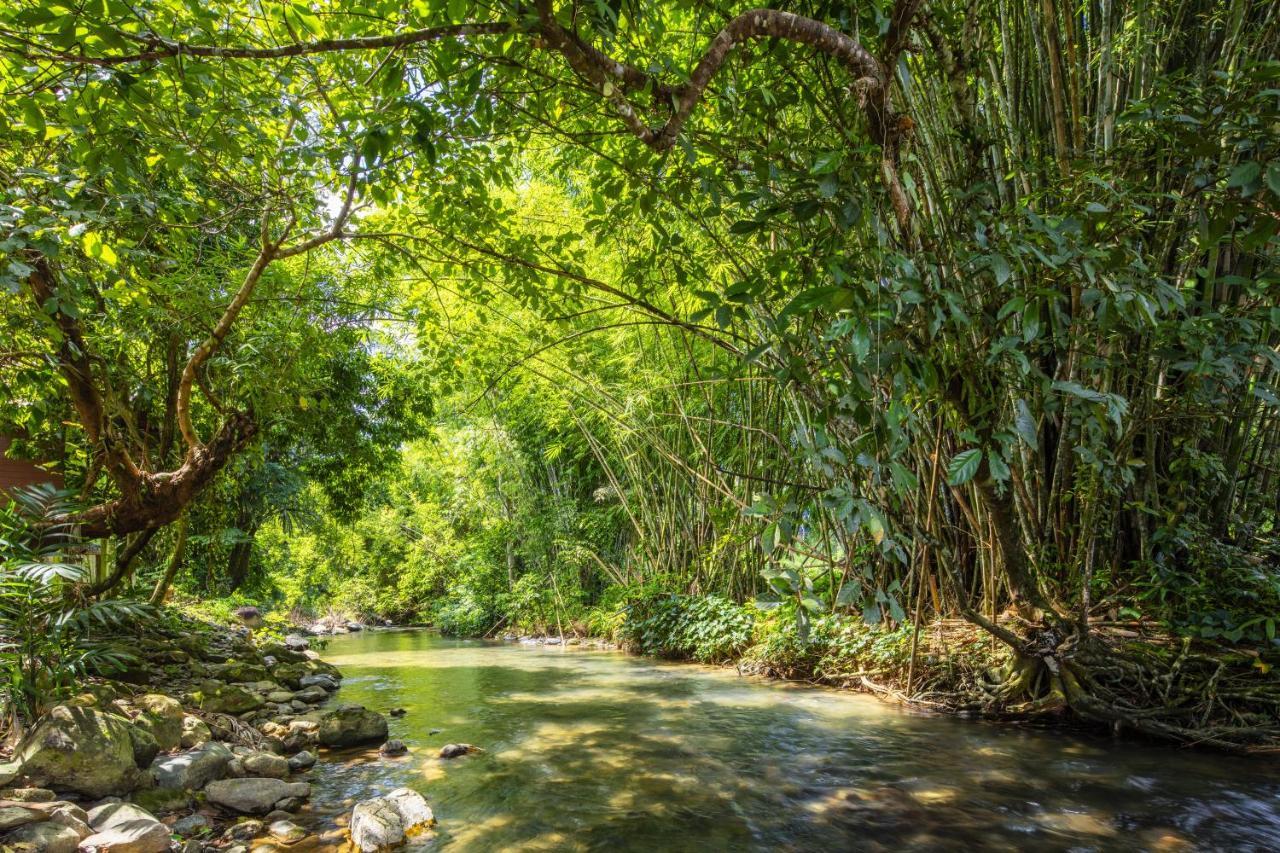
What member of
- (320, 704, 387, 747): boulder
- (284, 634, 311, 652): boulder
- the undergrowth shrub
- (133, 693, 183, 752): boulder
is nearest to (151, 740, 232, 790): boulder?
(133, 693, 183, 752): boulder

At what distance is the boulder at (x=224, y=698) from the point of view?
13.1 feet

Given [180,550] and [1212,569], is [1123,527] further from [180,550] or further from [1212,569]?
[180,550]

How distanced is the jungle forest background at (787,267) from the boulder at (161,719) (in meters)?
1.22

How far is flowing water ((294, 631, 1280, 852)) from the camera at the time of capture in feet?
7.97

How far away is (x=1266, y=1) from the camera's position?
2.72 m

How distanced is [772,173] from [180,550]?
5587 mm

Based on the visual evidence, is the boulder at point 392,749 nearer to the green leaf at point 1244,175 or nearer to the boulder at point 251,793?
the boulder at point 251,793

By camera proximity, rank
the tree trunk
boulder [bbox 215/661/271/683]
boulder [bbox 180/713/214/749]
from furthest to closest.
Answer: the tree trunk, boulder [bbox 215/661/271/683], boulder [bbox 180/713/214/749]

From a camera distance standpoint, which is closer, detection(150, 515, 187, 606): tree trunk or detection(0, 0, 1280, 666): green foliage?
detection(0, 0, 1280, 666): green foliage

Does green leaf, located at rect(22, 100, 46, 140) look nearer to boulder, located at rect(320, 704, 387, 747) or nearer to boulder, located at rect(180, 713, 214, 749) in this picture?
boulder, located at rect(180, 713, 214, 749)

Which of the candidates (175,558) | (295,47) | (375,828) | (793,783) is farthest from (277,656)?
(295,47)

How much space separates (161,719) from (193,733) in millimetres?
178

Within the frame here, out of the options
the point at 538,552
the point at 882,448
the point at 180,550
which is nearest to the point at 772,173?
the point at 882,448

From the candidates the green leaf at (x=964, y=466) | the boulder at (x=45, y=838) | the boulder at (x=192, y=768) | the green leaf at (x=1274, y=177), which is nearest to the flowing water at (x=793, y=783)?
the boulder at (x=192, y=768)
